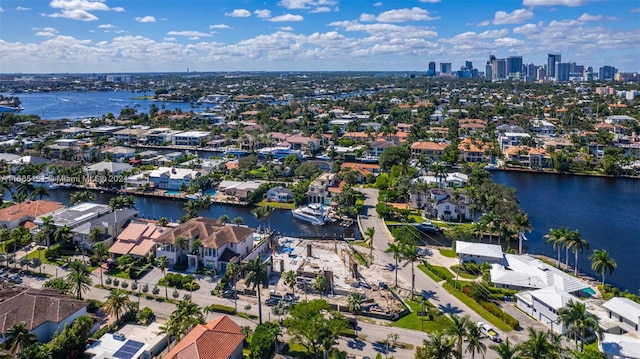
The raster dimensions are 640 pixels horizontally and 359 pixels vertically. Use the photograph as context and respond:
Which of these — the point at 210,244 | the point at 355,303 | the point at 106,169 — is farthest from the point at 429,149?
the point at 355,303

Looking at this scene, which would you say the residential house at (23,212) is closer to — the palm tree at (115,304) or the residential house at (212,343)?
the palm tree at (115,304)

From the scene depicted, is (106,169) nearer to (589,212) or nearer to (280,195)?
(280,195)

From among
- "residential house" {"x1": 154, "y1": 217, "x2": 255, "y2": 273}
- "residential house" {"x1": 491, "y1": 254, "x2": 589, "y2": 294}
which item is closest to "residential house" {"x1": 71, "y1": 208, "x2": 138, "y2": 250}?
"residential house" {"x1": 154, "y1": 217, "x2": 255, "y2": 273}

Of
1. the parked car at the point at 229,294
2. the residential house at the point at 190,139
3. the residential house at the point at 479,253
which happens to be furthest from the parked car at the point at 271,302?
the residential house at the point at 190,139

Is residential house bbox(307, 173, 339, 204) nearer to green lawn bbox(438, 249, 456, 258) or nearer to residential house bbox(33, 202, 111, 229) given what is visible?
green lawn bbox(438, 249, 456, 258)

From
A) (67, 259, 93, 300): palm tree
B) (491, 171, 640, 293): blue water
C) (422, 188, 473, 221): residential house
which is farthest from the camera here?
(422, 188, 473, 221): residential house

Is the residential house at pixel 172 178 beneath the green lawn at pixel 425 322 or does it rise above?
above
